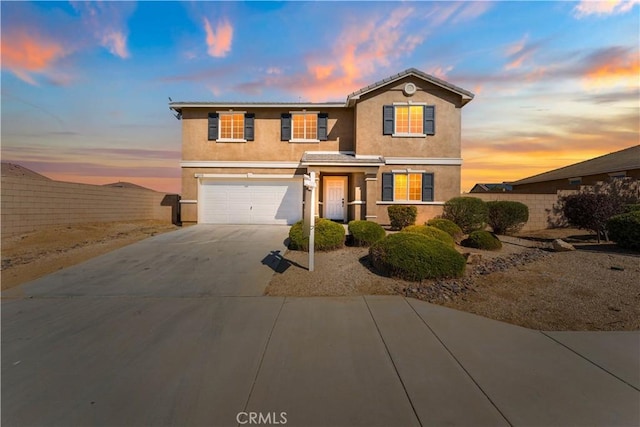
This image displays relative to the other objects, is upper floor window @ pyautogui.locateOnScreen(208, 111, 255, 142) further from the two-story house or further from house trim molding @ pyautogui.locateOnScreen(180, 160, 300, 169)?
house trim molding @ pyautogui.locateOnScreen(180, 160, 300, 169)

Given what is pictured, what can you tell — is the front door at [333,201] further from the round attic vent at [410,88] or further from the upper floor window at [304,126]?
the round attic vent at [410,88]

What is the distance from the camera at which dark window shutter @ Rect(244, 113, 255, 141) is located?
16375mm

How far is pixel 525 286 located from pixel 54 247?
1432 cm

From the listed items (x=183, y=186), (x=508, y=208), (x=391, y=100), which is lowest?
(x=508, y=208)

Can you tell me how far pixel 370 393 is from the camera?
3117 mm

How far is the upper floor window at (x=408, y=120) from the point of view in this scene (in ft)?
51.0

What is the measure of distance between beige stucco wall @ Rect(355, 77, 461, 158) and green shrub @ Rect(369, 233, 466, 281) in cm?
919

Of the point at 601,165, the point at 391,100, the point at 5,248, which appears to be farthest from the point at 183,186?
the point at 601,165

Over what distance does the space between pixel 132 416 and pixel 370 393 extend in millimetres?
2226

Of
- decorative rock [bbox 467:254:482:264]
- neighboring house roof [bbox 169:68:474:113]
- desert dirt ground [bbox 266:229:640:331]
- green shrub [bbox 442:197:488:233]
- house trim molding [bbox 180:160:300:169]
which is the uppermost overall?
neighboring house roof [bbox 169:68:474:113]

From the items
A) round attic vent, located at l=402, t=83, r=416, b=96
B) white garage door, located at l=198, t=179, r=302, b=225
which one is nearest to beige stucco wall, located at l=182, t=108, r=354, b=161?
white garage door, located at l=198, t=179, r=302, b=225

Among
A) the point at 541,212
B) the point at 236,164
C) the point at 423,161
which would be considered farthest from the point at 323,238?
the point at 541,212

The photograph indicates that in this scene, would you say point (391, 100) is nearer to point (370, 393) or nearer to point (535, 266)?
point (535, 266)

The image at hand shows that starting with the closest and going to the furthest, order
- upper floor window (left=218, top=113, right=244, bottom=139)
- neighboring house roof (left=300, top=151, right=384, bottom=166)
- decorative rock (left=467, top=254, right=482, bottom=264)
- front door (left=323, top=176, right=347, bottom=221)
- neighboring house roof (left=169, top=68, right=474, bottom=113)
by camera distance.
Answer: decorative rock (left=467, top=254, right=482, bottom=264)
neighboring house roof (left=300, top=151, right=384, bottom=166)
neighboring house roof (left=169, top=68, right=474, bottom=113)
upper floor window (left=218, top=113, right=244, bottom=139)
front door (left=323, top=176, right=347, bottom=221)
